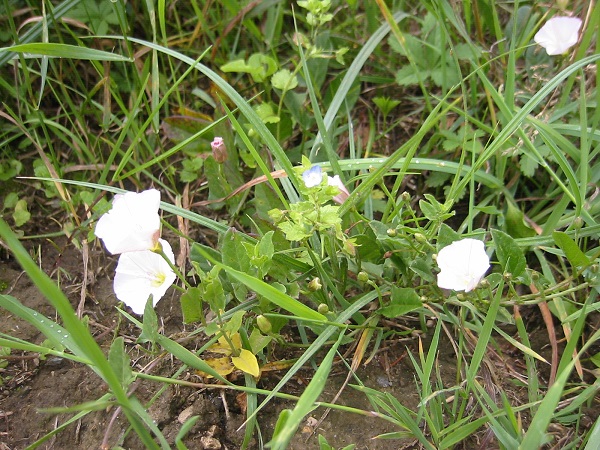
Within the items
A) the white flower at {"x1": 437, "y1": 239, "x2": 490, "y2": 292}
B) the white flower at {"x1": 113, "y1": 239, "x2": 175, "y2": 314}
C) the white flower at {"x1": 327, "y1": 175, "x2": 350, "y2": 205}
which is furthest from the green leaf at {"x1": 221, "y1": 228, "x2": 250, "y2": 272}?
the white flower at {"x1": 437, "y1": 239, "x2": 490, "y2": 292}

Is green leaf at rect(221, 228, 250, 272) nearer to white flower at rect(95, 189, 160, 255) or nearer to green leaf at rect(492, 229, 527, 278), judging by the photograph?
white flower at rect(95, 189, 160, 255)

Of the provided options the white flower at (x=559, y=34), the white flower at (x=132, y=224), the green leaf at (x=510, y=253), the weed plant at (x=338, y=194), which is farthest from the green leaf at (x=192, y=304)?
the white flower at (x=559, y=34)

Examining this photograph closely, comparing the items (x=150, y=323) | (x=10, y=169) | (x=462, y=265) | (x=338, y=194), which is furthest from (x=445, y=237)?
(x=10, y=169)

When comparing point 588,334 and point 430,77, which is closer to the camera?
point 588,334

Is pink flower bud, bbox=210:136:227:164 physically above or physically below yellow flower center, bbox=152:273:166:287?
above

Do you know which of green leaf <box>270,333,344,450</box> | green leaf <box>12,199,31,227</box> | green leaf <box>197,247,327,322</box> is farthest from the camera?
green leaf <box>12,199,31,227</box>

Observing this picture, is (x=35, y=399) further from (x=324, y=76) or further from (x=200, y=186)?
(x=324, y=76)

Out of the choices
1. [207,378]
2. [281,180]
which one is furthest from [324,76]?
[207,378]
